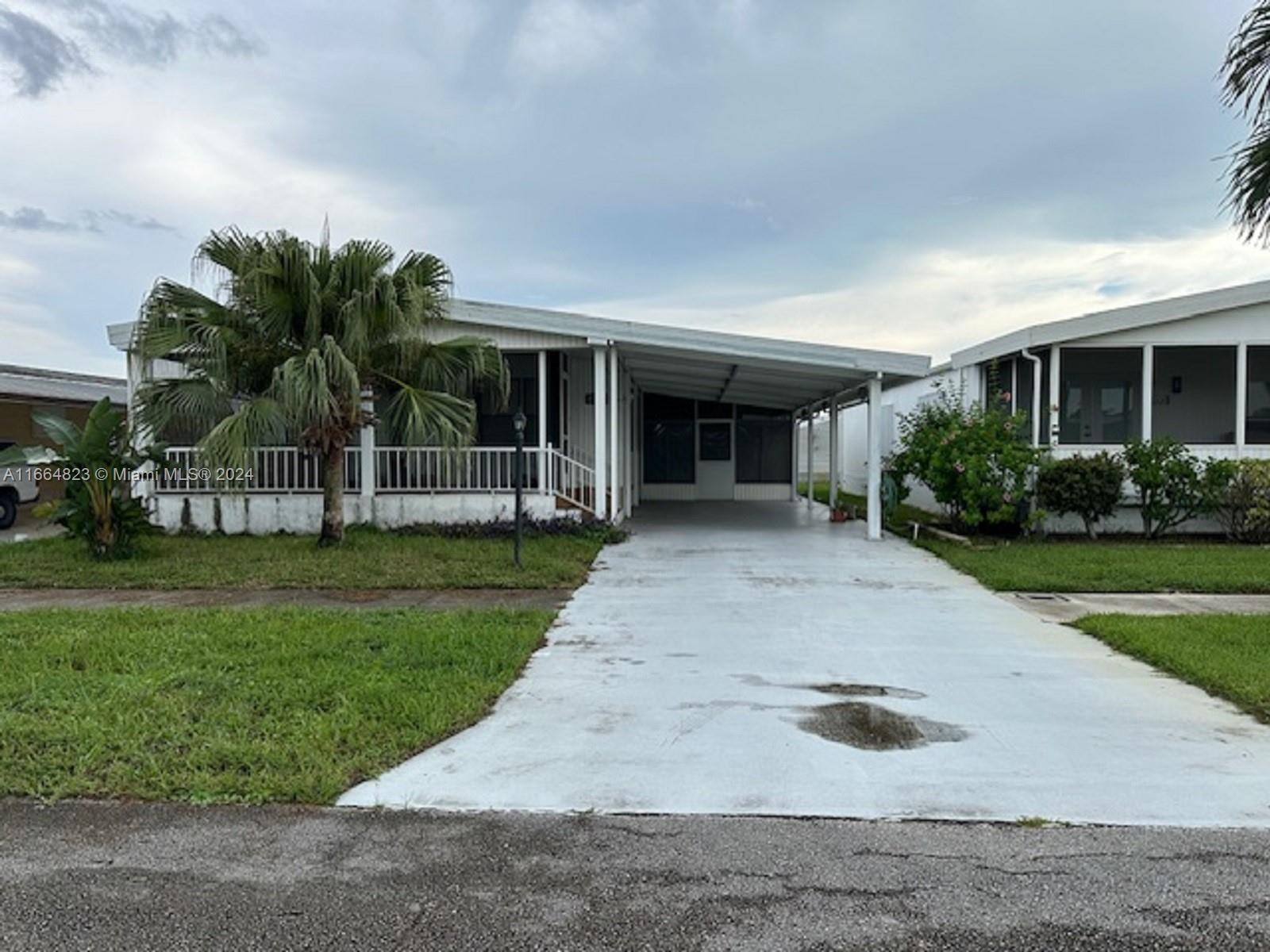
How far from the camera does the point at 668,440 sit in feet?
65.8

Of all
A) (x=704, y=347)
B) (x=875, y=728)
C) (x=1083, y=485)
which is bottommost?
(x=875, y=728)

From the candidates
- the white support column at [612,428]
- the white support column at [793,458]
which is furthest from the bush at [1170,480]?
the white support column at [793,458]

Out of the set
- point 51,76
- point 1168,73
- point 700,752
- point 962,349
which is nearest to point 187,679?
point 700,752

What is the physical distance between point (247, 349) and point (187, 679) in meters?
5.83

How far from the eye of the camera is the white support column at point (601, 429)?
39.4ft

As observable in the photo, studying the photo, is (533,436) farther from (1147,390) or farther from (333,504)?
(1147,390)

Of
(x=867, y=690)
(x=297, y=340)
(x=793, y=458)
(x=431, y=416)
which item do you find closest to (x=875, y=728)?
(x=867, y=690)

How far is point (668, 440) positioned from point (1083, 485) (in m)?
10.2

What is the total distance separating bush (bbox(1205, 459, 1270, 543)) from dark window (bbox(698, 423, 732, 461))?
33.8ft

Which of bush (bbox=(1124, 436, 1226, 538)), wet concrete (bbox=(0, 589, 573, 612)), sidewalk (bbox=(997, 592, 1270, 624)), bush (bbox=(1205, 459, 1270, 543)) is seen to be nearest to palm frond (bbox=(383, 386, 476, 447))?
wet concrete (bbox=(0, 589, 573, 612))

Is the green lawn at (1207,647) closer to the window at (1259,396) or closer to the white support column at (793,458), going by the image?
the window at (1259,396)

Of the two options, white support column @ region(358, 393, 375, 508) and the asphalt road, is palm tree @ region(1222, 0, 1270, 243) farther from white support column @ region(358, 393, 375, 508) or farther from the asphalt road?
white support column @ region(358, 393, 375, 508)

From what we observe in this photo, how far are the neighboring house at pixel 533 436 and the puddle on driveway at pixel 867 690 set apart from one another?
6.07 metres

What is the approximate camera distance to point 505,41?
10.9 m
